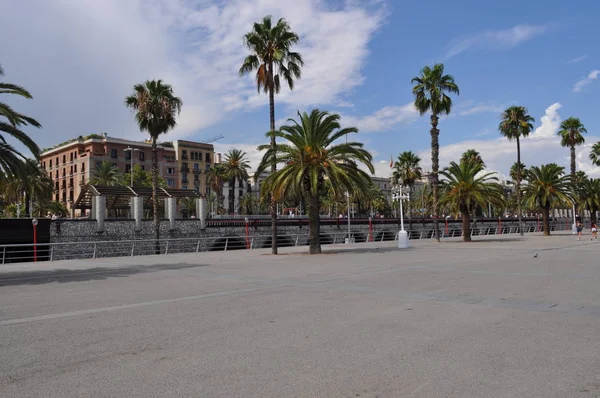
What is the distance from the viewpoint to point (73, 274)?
16906 mm

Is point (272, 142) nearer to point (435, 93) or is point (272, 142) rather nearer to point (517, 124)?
point (435, 93)

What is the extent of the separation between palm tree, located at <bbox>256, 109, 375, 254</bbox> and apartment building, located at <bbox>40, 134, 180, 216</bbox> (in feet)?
256

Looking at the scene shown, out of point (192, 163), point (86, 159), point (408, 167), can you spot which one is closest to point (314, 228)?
point (408, 167)

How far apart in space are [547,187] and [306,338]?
50.5 metres

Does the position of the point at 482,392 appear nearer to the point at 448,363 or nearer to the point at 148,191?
the point at 448,363

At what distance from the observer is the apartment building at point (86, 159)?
321 ft

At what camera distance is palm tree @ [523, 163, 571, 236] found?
50.6 metres

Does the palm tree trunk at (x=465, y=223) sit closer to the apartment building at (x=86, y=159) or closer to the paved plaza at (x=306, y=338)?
the paved plaza at (x=306, y=338)

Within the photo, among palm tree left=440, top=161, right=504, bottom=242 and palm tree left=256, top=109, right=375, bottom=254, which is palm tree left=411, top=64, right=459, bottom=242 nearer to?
palm tree left=440, top=161, right=504, bottom=242

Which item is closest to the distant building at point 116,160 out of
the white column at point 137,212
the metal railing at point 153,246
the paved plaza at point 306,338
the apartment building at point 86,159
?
the apartment building at point 86,159

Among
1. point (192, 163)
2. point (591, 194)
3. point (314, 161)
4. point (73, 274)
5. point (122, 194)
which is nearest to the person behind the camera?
point (73, 274)

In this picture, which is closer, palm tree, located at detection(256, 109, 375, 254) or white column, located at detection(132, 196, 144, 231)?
palm tree, located at detection(256, 109, 375, 254)

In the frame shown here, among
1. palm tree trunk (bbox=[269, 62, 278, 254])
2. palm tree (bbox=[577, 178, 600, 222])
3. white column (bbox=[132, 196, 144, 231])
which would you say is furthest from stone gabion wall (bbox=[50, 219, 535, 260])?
palm tree (bbox=[577, 178, 600, 222])

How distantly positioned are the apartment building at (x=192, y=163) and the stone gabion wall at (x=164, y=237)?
74730 mm
